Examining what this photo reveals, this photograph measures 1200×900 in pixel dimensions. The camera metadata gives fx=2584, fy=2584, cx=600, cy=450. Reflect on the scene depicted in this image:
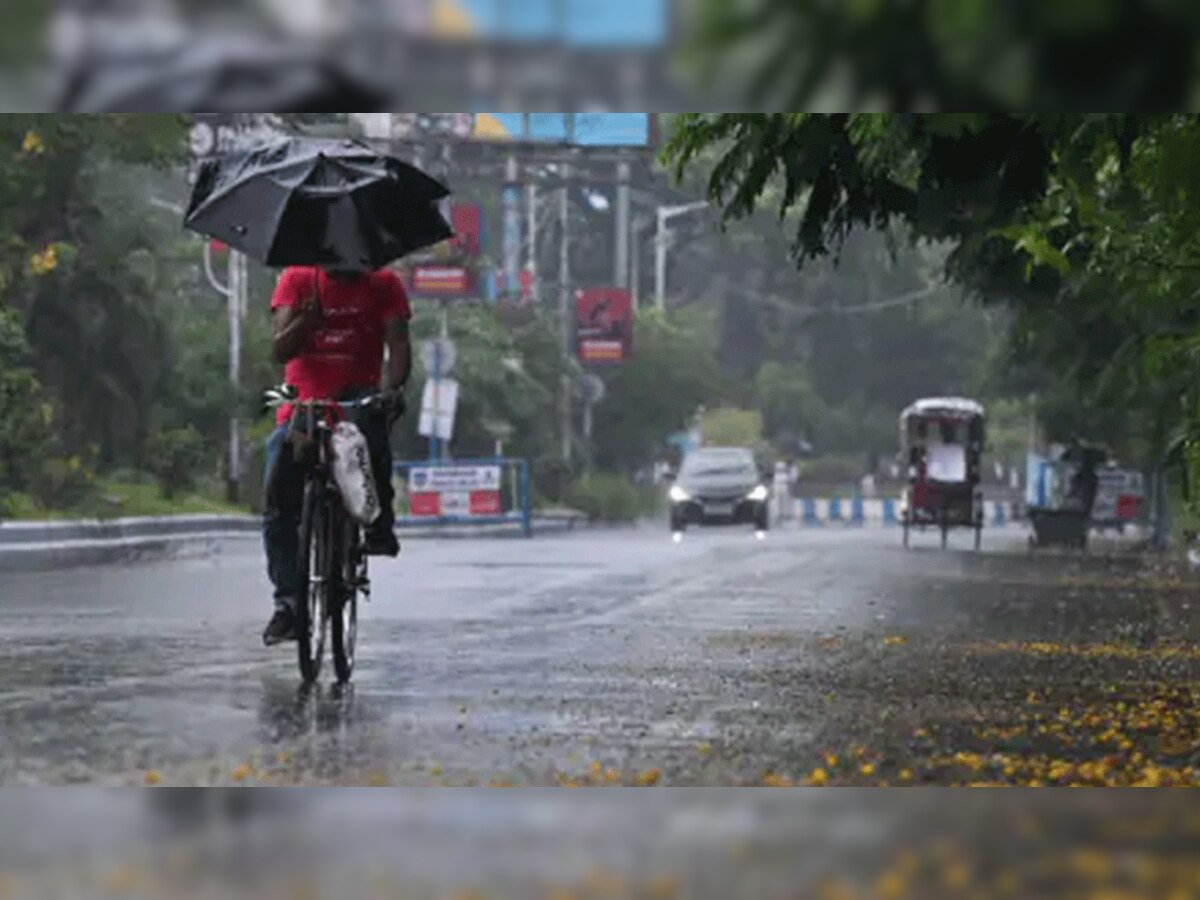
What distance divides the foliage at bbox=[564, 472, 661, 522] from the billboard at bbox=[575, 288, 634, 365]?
Result: 2.69 meters

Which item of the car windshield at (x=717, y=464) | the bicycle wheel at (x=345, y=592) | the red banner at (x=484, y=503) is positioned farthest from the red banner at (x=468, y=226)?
the bicycle wheel at (x=345, y=592)

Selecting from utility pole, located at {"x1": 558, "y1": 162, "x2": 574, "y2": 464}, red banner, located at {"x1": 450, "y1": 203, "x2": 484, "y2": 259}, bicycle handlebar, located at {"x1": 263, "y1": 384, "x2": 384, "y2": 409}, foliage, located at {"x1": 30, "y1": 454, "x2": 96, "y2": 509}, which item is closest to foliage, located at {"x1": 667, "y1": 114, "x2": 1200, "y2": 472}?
bicycle handlebar, located at {"x1": 263, "y1": 384, "x2": 384, "y2": 409}

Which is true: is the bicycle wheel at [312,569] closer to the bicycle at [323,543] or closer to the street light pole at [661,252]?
the bicycle at [323,543]


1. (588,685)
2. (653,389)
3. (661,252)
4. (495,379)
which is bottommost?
(588,685)

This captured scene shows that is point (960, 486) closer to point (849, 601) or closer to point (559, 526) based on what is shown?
point (559, 526)

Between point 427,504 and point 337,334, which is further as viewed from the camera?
point 427,504

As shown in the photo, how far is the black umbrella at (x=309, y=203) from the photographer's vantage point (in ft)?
33.3

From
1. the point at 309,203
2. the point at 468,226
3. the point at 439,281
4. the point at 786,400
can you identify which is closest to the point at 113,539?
the point at 309,203

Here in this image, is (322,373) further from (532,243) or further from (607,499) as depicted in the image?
(607,499)

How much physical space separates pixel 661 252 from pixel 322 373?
42.3 meters

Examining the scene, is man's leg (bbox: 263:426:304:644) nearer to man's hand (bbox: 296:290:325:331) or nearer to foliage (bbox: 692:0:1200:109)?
man's hand (bbox: 296:290:325:331)

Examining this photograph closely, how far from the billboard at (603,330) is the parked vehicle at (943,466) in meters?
11.2

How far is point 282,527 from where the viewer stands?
9898 millimetres

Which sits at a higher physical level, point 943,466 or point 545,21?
point 545,21
